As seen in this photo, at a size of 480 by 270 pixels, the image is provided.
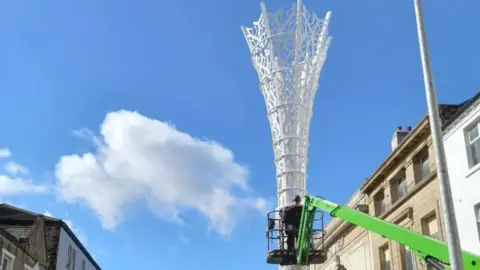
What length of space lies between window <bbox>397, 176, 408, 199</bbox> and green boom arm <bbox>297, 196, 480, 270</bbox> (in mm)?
11639

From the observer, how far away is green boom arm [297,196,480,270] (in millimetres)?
15203

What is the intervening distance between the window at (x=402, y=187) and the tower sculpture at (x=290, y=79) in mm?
5024

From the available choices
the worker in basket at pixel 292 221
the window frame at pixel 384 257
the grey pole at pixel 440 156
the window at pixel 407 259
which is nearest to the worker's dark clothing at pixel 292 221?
the worker in basket at pixel 292 221

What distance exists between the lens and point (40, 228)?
41.3 meters

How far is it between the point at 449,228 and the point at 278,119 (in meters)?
19.5

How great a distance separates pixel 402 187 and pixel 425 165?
3.29m

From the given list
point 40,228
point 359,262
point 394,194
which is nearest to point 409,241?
point 394,194

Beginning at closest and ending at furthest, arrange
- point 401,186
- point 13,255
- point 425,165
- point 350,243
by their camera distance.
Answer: point 425,165, point 401,186, point 13,255, point 350,243

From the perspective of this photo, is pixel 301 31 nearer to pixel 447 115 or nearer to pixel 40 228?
pixel 447 115

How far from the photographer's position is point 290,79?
105ft

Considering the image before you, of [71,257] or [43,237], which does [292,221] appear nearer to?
[43,237]

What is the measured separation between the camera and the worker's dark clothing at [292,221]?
2302 centimetres

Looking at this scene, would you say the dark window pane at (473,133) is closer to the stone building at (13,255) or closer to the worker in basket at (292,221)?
the worker in basket at (292,221)

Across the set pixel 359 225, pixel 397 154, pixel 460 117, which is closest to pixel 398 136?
pixel 397 154
